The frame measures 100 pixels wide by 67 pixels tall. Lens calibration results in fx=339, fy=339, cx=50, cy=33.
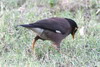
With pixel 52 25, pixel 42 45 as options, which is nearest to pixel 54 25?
pixel 52 25

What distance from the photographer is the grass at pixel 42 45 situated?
6035 millimetres

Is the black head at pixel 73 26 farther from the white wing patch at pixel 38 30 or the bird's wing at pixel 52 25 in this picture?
the white wing patch at pixel 38 30

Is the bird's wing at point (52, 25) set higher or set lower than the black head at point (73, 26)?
higher

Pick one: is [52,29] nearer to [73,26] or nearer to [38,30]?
[38,30]

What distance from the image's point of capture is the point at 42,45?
22.2 feet

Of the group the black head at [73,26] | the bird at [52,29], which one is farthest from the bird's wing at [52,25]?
the black head at [73,26]

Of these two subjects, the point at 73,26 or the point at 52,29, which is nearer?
the point at 52,29

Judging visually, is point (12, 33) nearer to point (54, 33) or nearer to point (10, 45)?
point (10, 45)

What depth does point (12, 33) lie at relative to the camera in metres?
7.13

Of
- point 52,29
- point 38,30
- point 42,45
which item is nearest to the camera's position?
point 38,30

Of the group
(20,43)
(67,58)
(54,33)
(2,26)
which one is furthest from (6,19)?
(67,58)

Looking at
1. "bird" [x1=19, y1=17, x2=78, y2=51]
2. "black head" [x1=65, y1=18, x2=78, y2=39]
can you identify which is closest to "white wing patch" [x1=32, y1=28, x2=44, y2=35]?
"bird" [x1=19, y1=17, x2=78, y2=51]

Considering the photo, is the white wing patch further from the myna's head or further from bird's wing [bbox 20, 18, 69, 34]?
the myna's head

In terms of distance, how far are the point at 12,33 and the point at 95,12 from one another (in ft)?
7.46
